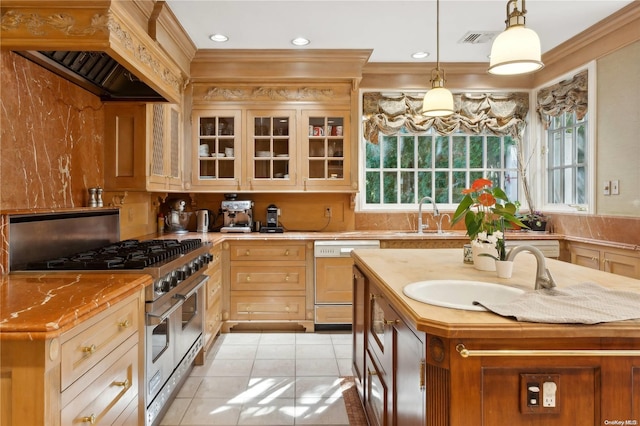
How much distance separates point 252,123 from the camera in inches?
154

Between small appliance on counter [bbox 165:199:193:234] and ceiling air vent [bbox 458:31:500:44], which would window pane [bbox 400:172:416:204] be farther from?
small appliance on counter [bbox 165:199:193:234]

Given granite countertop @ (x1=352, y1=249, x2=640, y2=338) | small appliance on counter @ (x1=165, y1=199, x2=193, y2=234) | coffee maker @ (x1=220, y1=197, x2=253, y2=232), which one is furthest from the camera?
coffee maker @ (x1=220, y1=197, x2=253, y2=232)

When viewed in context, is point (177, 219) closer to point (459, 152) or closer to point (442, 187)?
point (442, 187)

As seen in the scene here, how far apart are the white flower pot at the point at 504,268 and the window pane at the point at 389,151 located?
2892mm

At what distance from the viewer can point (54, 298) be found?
1.35 meters

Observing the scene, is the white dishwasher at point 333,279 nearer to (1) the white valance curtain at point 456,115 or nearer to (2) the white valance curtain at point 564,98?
(1) the white valance curtain at point 456,115

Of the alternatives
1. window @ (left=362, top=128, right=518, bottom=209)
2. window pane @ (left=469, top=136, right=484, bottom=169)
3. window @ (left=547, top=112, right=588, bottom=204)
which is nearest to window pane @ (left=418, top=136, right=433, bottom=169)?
window @ (left=362, top=128, right=518, bottom=209)

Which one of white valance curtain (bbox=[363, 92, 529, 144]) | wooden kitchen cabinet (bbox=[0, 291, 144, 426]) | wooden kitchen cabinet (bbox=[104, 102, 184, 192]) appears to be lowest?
wooden kitchen cabinet (bbox=[0, 291, 144, 426])

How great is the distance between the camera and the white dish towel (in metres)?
1.05

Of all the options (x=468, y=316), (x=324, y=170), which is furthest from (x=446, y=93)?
(x=324, y=170)

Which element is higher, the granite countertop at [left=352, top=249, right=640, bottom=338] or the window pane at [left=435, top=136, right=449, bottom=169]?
the window pane at [left=435, top=136, right=449, bottom=169]

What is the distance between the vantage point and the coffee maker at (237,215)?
156 inches

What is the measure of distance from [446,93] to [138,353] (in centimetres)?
219

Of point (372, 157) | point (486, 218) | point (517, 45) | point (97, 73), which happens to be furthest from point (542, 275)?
point (372, 157)
